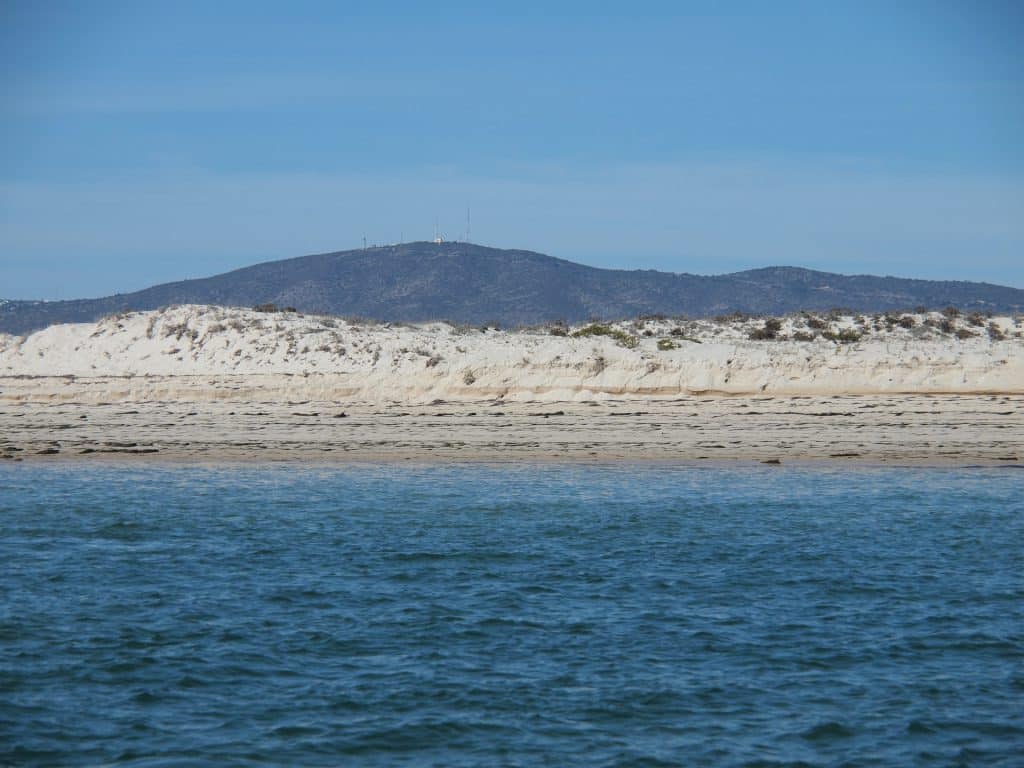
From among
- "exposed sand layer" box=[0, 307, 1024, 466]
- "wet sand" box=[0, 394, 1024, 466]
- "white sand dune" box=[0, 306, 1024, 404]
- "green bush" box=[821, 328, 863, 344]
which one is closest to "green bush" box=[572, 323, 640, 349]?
"exposed sand layer" box=[0, 307, 1024, 466]

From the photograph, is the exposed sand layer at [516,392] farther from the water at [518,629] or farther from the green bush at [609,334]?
the water at [518,629]

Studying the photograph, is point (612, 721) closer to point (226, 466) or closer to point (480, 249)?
point (226, 466)

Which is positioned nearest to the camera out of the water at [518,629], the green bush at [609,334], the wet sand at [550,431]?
the water at [518,629]

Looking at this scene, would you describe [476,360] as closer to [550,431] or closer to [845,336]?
[550,431]

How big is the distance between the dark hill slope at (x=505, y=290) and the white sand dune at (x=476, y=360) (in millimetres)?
70021

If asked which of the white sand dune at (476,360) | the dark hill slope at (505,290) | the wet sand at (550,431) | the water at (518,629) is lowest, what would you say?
the water at (518,629)

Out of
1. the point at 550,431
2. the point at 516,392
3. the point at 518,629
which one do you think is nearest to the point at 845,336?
the point at 516,392

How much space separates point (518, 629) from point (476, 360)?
25.6 meters

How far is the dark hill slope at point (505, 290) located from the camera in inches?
5017

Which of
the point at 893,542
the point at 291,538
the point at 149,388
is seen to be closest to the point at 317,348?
the point at 149,388

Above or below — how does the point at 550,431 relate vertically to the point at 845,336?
below

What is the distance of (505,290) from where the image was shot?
142 meters

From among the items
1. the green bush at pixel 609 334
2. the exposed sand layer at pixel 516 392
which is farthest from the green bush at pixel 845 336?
the green bush at pixel 609 334

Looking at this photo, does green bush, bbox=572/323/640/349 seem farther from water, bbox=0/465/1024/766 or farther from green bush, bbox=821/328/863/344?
water, bbox=0/465/1024/766
